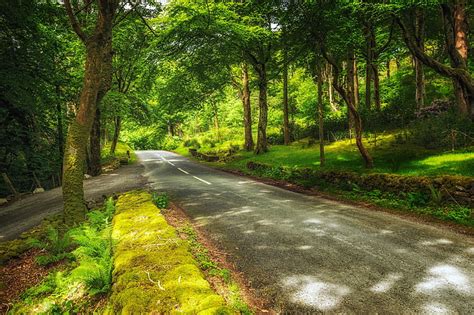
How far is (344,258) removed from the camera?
529 cm

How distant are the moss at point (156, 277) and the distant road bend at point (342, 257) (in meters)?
1.30

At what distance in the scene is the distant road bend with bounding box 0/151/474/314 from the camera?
397 centimetres

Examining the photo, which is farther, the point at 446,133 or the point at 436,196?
the point at 446,133

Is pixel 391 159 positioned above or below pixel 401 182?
above

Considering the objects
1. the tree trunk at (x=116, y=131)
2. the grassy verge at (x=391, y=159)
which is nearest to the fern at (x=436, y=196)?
the grassy verge at (x=391, y=159)

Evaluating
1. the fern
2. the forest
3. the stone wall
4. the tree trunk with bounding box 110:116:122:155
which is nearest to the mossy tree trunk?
the forest

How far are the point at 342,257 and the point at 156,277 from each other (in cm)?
342

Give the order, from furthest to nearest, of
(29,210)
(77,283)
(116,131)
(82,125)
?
(116,131) < (29,210) < (82,125) < (77,283)

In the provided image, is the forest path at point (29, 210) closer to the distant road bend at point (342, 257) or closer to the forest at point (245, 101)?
the distant road bend at point (342, 257)

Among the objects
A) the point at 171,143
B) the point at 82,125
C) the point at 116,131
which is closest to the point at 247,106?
the point at 116,131

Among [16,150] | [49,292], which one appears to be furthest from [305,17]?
[16,150]

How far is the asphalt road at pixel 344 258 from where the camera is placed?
3.97m

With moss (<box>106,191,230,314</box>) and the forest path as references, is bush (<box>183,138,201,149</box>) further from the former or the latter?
moss (<box>106,191,230,314</box>)

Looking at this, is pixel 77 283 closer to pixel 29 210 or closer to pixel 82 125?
pixel 82 125
